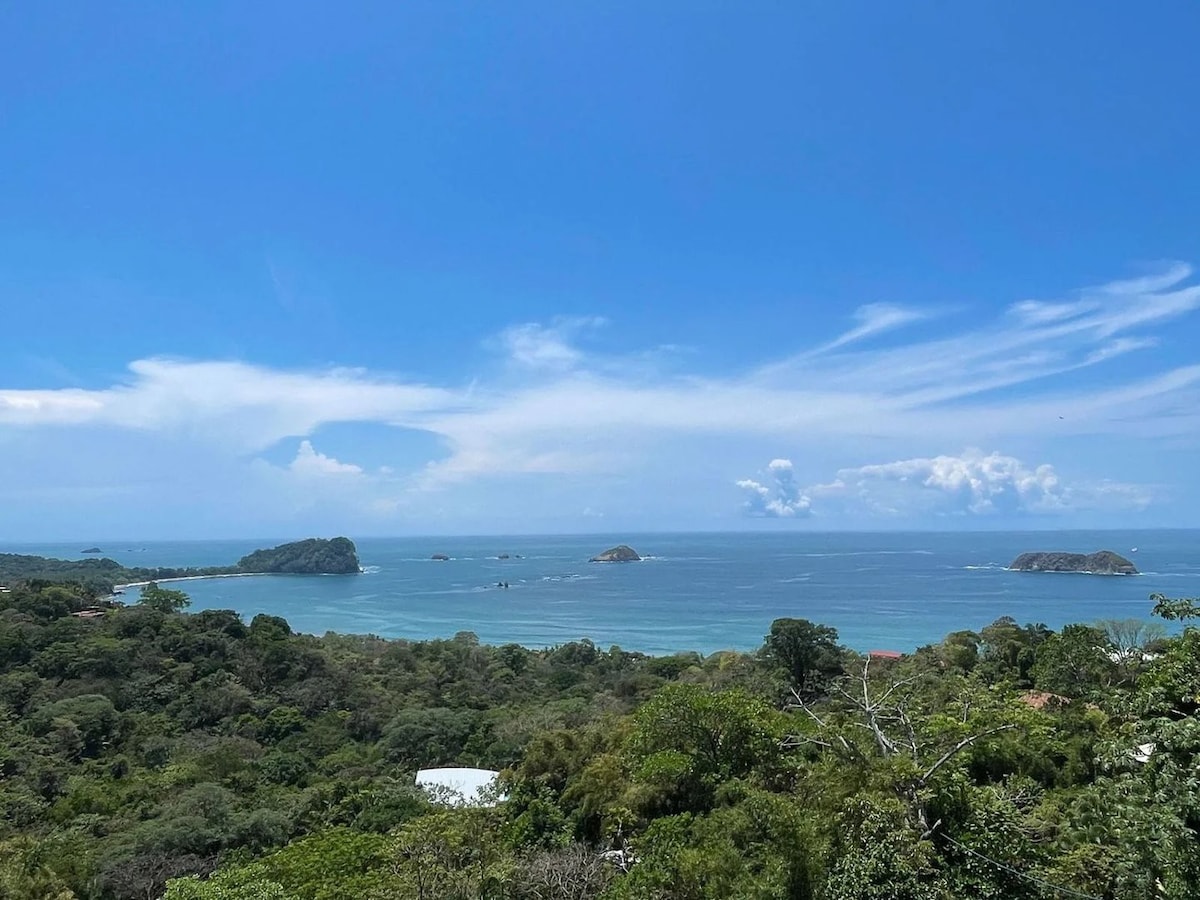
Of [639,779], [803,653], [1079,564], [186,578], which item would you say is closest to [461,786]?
[639,779]

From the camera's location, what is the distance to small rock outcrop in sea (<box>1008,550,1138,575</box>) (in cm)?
8131

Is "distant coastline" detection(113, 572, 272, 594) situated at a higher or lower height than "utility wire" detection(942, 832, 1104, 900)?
lower

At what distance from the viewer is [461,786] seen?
18.0 m

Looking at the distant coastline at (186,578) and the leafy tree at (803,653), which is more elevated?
the leafy tree at (803,653)

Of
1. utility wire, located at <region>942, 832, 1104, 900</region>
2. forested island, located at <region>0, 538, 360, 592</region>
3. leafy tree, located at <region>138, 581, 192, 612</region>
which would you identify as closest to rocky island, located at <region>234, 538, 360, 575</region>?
forested island, located at <region>0, 538, 360, 592</region>

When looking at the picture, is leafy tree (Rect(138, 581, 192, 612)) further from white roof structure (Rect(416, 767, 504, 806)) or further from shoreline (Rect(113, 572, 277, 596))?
shoreline (Rect(113, 572, 277, 596))

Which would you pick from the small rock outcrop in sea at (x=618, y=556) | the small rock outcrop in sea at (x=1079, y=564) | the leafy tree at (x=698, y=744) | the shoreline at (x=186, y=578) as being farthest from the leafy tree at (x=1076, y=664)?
the small rock outcrop in sea at (x=618, y=556)

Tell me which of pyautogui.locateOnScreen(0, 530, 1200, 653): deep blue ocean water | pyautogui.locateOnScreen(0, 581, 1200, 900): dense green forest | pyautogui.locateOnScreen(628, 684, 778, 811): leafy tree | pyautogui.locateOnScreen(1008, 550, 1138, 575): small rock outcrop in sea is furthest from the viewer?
pyautogui.locateOnScreen(1008, 550, 1138, 575): small rock outcrop in sea

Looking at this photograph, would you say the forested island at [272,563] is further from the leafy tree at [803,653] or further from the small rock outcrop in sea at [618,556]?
the leafy tree at [803,653]

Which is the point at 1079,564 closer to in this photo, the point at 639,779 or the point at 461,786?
the point at 461,786

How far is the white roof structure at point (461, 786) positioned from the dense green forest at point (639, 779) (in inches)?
27.2

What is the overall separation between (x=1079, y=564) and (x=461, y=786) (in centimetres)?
8999

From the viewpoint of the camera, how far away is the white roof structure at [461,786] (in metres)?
15.5

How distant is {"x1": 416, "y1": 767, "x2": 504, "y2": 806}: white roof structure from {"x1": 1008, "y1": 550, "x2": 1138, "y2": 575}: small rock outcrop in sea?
8667 centimetres
